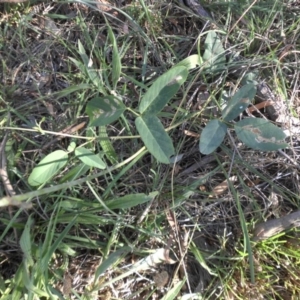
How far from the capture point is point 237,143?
148 cm

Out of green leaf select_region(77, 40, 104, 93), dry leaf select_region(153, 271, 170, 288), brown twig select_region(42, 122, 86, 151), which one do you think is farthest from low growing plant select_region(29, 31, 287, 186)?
dry leaf select_region(153, 271, 170, 288)

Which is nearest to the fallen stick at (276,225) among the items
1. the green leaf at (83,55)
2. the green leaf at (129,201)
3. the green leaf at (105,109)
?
the green leaf at (129,201)

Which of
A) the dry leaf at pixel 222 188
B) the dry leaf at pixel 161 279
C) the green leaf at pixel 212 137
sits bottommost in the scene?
the dry leaf at pixel 161 279

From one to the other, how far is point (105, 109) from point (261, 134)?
17.5 inches

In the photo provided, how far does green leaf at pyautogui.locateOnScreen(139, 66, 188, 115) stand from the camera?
1.13 meters

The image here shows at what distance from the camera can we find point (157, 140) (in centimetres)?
112

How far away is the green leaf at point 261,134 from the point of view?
1174 millimetres

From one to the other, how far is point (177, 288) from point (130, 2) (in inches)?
41.3

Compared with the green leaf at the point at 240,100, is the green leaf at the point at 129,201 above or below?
below

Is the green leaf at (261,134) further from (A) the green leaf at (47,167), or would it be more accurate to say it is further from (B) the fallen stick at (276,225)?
(A) the green leaf at (47,167)

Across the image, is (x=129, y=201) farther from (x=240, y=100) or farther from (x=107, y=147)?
(x=240, y=100)

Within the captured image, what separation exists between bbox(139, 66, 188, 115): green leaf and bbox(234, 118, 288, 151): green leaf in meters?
0.23

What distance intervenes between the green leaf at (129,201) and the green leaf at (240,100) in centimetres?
34

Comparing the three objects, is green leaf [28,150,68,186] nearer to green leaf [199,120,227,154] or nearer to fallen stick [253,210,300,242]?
green leaf [199,120,227,154]
